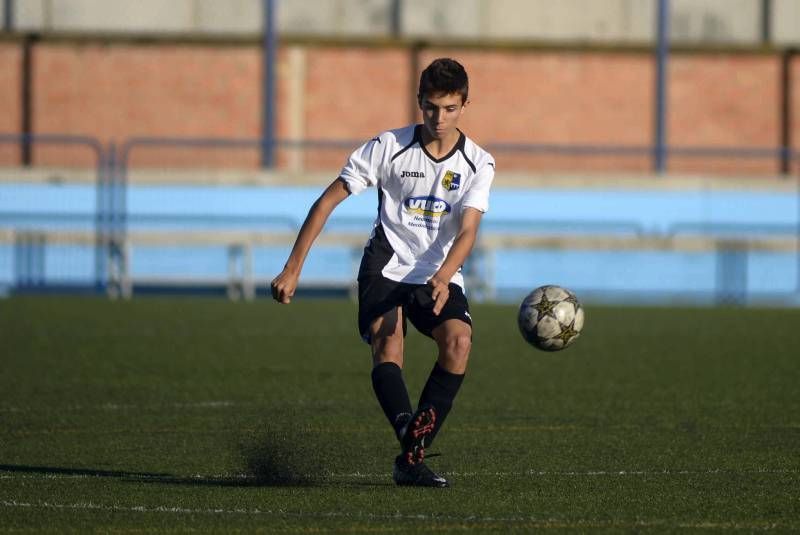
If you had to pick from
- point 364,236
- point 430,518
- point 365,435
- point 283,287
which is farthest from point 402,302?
point 364,236

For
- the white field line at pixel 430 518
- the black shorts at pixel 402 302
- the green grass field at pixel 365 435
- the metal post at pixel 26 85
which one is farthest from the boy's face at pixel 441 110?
the metal post at pixel 26 85

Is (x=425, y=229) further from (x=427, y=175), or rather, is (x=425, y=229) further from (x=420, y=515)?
(x=420, y=515)

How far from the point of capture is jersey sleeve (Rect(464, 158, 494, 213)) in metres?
6.91

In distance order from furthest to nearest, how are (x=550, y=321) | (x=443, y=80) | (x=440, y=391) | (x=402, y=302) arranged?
(x=550, y=321), (x=402, y=302), (x=440, y=391), (x=443, y=80)

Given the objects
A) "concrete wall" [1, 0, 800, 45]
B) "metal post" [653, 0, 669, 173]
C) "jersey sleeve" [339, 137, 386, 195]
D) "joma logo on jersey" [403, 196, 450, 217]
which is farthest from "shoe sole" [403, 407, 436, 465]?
"concrete wall" [1, 0, 800, 45]

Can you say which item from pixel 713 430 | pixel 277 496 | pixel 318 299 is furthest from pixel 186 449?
pixel 318 299

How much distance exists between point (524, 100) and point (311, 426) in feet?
79.2

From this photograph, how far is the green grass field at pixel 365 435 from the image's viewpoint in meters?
6.21

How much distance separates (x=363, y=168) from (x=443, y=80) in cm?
54

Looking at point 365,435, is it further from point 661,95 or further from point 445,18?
point 445,18

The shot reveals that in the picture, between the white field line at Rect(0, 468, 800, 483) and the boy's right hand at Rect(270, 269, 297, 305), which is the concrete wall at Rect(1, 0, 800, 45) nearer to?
the white field line at Rect(0, 468, 800, 483)

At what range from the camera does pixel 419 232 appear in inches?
276

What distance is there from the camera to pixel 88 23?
105 ft

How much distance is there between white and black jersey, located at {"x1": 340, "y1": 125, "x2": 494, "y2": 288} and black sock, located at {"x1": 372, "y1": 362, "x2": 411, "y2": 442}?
0.39 meters
